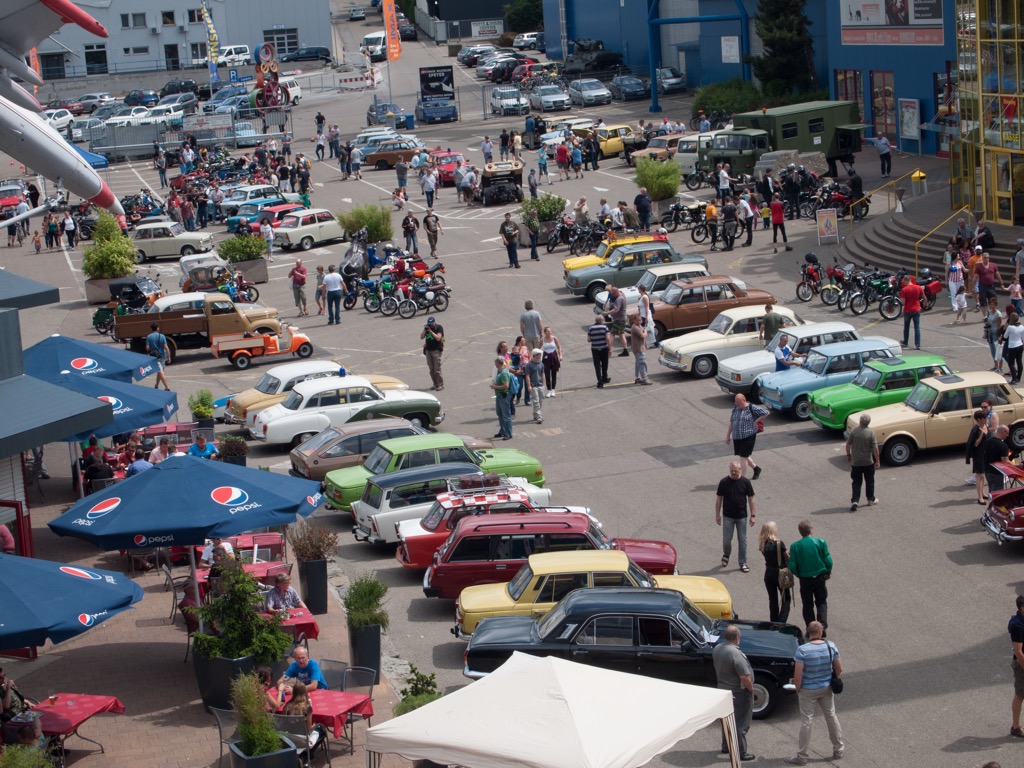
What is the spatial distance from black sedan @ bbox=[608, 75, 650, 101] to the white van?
29.4m

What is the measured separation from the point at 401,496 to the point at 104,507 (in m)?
5.55

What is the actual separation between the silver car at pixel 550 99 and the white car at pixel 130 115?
23.7 m

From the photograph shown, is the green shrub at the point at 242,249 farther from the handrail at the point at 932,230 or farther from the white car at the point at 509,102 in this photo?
the white car at the point at 509,102

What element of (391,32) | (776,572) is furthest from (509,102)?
(776,572)

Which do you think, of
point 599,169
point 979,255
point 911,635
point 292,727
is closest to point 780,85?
point 599,169

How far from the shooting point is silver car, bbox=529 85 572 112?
2879 inches

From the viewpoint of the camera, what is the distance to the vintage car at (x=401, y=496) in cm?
1917

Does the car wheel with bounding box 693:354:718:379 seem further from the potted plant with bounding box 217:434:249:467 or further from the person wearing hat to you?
the potted plant with bounding box 217:434:249:467

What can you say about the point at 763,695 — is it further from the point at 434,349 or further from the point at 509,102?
the point at 509,102

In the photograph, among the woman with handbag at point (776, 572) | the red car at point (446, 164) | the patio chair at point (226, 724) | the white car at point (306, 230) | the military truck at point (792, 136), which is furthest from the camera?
the red car at point (446, 164)

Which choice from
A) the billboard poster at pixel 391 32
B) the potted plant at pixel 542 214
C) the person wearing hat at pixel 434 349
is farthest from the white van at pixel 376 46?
the person wearing hat at pixel 434 349

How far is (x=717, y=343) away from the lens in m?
28.1

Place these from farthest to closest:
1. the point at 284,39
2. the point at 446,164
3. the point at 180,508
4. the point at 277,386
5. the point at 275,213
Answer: the point at 284,39, the point at 446,164, the point at 275,213, the point at 277,386, the point at 180,508

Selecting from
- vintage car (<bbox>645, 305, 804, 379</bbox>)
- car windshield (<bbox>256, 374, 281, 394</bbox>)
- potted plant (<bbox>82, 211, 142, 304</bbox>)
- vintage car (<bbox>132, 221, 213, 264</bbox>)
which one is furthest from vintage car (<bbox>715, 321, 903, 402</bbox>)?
vintage car (<bbox>132, 221, 213, 264</bbox>)
